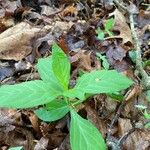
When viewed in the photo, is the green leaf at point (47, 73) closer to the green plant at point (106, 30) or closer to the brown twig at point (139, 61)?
the brown twig at point (139, 61)

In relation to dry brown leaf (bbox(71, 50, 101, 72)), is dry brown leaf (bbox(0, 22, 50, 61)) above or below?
above

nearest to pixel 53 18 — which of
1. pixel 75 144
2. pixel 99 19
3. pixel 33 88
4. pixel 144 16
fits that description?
pixel 99 19

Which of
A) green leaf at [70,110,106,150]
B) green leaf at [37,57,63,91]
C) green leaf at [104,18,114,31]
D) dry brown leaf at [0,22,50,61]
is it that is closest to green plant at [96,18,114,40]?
green leaf at [104,18,114,31]

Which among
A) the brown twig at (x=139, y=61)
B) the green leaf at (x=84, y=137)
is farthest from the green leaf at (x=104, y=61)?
the green leaf at (x=84, y=137)

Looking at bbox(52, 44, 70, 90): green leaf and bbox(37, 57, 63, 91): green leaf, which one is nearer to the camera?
bbox(52, 44, 70, 90): green leaf

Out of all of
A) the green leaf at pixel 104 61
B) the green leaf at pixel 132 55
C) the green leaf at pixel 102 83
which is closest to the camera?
the green leaf at pixel 102 83

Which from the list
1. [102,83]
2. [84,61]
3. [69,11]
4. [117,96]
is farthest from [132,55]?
[69,11]

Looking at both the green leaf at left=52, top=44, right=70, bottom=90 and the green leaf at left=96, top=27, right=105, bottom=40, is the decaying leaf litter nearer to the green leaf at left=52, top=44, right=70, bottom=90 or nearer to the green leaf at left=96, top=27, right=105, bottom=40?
the green leaf at left=96, top=27, right=105, bottom=40
